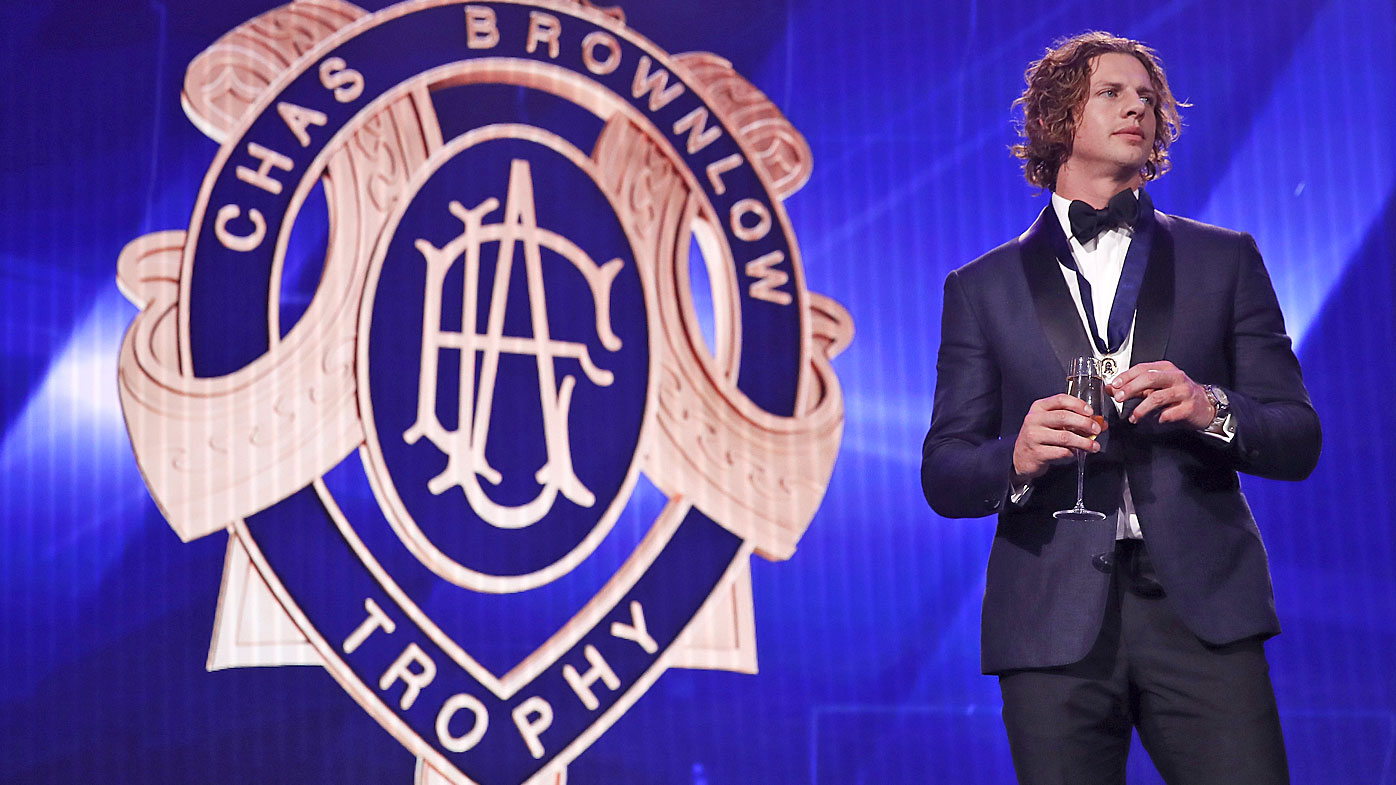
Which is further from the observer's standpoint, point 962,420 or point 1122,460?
point 962,420

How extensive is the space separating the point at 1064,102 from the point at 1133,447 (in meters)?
0.56

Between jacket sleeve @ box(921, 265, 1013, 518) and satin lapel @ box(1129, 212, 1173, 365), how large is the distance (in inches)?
8.5

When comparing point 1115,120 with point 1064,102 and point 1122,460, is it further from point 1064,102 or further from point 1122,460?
point 1122,460

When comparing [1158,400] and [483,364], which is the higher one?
[483,364]

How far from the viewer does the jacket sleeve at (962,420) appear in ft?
5.74

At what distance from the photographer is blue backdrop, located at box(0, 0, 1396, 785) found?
2814mm

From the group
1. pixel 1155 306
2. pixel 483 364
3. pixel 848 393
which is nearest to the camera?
pixel 1155 306

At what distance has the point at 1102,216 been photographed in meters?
1.86

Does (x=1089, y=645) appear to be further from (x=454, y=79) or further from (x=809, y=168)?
(x=454, y=79)

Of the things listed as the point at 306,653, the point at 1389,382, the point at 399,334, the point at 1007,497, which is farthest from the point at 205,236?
the point at 1389,382

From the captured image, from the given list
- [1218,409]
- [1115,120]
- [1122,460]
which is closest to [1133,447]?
[1122,460]

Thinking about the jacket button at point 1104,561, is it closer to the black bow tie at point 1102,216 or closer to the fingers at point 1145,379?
the fingers at point 1145,379

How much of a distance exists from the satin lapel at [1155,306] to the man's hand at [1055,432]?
177 mm

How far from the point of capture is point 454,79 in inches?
122
